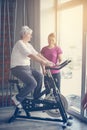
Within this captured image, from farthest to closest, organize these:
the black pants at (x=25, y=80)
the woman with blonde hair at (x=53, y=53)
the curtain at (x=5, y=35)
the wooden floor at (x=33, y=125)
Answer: the curtain at (x=5, y=35) < the woman with blonde hair at (x=53, y=53) < the black pants at (x=25, y=80) < the wooden floor at (x=33, y=125)

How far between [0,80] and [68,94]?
1388 millimetres

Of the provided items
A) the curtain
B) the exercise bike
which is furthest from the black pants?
the curtain

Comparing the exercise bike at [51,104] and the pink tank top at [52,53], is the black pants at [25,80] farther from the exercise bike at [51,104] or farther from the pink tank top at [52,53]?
the pink tank top at [52,53]

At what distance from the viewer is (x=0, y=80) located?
5.14 meters

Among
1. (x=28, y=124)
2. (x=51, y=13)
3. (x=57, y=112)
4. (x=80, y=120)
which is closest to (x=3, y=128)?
(x=28, y=124)

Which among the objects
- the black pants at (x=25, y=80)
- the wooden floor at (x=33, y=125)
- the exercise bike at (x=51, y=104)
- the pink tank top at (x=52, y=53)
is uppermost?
the pink tank top at (x=52, y=53)

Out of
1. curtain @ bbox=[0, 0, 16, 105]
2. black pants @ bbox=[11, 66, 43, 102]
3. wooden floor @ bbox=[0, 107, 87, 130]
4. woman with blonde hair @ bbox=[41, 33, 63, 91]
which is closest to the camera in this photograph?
wooden floor @ bbox=[0, 107, 87, 130]

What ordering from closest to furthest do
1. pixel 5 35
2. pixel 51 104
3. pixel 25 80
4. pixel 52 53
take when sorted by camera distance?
pixel 25 80 < pixel 51 104 < pixel 52 53 < pixel 5 35

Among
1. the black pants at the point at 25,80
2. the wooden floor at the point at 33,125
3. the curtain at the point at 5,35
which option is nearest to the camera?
A: the wooden floor at the point at 33,125

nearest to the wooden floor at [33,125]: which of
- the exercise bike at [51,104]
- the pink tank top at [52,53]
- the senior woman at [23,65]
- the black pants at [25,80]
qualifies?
the exercise bike at [51,104]

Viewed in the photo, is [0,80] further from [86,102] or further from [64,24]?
[86,102]

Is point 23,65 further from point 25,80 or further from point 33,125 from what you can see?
point 33,125

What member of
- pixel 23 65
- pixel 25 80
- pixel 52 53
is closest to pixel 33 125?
pixel 25 80

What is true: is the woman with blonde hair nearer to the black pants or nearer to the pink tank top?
the pink tank top
